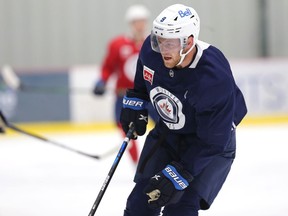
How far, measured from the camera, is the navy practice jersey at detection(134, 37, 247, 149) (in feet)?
8.35

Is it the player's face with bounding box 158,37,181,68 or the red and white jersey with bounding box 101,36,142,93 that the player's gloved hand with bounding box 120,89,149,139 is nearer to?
the player's face with bounding box 158,37,181,68

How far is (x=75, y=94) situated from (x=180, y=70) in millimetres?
4857

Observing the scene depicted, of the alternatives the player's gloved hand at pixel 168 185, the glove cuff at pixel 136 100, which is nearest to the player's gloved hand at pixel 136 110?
the glove cuff at pixel 136 100

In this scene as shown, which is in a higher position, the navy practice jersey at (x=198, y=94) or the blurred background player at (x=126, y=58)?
the navy practice jersey at (x=198, y=94)

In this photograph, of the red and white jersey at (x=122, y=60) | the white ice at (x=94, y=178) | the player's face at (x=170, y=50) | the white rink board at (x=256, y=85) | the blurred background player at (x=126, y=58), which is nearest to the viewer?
the player's face at (x=170, y=50)

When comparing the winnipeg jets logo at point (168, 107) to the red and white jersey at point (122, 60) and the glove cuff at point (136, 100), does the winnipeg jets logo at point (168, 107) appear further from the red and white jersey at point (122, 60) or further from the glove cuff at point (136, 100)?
the red and white jersey at point (122, 60)

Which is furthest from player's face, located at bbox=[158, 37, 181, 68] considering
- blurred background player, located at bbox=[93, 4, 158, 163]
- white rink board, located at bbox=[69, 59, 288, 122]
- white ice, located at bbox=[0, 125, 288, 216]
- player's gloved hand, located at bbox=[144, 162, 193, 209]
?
white rink board, located at bbox=[69, 59, 288, 122]

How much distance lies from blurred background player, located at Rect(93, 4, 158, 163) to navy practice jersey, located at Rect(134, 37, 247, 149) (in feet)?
7.07

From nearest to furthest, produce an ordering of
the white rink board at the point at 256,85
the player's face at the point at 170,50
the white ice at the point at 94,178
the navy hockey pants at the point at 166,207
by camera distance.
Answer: the player's face at the point at 170,50
the navy hockey pants at the point at 166,207
the white ice at the point at 94,178
the white rink board at the point at 256,85

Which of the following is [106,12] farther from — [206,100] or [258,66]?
[206,100]

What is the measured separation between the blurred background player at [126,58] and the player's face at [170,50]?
2.32 m

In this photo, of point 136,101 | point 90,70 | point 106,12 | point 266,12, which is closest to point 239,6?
point 266,12

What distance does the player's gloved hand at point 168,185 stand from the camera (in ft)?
8.46

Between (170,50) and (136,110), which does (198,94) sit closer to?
(170,50)
